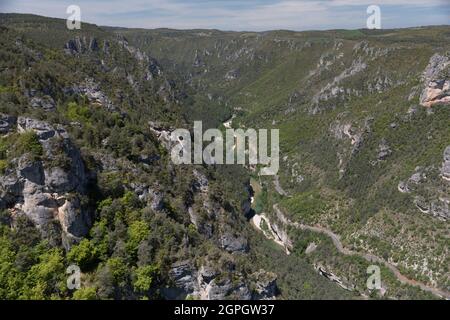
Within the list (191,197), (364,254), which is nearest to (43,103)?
(191,197)

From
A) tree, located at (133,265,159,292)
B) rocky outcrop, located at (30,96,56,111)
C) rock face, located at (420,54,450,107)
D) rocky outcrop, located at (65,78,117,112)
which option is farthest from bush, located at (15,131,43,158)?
rock face, located at (420,54,450,107)

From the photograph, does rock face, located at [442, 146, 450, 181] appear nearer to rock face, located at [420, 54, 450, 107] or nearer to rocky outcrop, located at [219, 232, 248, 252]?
rock face, located at [420, 54, 450, 107]

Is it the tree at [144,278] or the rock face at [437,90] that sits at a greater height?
the rock face at [437,90]

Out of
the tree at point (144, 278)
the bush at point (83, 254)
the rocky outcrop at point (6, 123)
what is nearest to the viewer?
the bush at point (83, 254)

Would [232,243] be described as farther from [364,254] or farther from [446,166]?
[446,166]

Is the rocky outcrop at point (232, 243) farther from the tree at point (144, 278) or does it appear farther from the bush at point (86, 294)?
the bush at point (86, 294)

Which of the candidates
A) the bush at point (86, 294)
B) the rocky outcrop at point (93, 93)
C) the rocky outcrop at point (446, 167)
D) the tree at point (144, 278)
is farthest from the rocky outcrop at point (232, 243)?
the rocky outcrop at point (446, 167)
